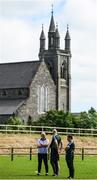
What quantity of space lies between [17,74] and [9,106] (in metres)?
7.47

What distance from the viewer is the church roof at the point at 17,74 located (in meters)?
115

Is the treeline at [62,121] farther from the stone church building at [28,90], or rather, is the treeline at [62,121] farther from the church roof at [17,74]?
the church roof at [17,74]

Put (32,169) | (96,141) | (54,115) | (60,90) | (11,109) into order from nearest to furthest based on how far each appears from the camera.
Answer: (32,169) → (96,141) → (54,115) → (11,109) → (60,90)

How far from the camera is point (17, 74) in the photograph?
117 meters

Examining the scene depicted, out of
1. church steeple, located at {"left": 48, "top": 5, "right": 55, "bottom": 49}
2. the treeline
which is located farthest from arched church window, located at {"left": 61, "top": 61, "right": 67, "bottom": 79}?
the treeline

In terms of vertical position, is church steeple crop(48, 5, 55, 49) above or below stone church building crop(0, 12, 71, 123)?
above

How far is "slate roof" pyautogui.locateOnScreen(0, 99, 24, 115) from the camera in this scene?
357 ft

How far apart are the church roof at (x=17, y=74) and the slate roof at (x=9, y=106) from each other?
2745 millimetres

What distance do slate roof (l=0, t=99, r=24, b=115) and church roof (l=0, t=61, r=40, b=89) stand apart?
9.00ft

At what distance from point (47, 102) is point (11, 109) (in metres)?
12.1

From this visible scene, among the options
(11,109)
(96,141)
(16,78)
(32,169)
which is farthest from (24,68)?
(32,169)

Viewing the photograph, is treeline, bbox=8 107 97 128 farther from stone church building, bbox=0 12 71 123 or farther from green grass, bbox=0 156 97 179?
green grass, bbox=0 156 97 179

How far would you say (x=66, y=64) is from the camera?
136 metres

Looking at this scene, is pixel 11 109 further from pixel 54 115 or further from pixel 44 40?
pixel 44 40
